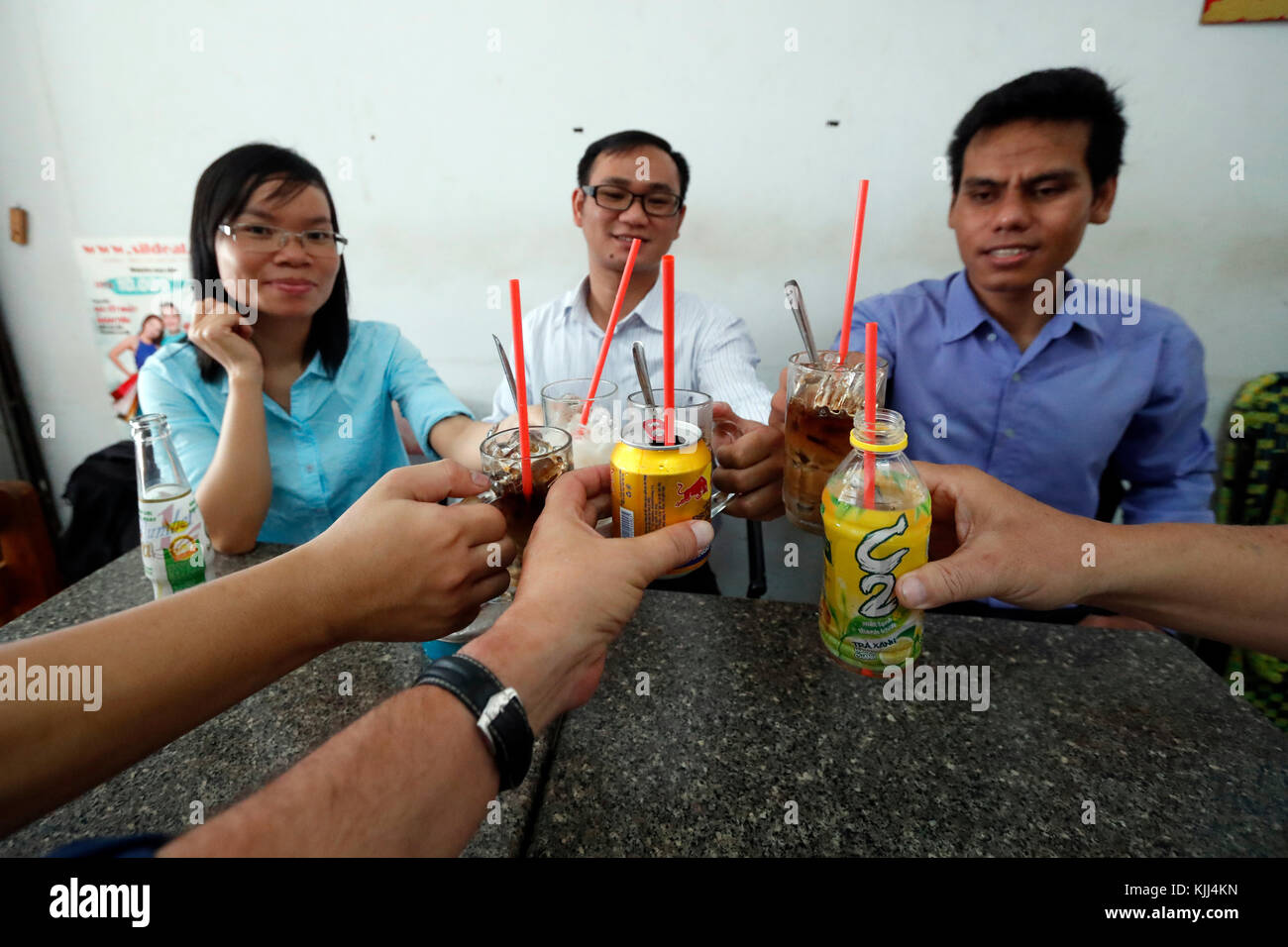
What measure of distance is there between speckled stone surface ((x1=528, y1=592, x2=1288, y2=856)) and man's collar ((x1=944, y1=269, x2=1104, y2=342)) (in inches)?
38.1

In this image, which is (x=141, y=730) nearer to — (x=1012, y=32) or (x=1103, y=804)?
(x=1103, y=804)

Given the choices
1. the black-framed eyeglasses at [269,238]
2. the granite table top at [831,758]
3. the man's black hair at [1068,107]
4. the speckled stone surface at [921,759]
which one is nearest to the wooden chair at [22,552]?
the black-framed eyeglasses at [269,238]

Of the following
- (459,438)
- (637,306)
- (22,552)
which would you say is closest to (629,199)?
(637,306)

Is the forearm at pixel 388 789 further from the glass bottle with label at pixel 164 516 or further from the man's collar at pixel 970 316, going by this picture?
the man's collar at pixel 970 316

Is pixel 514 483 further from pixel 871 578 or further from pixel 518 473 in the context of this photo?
pixel 871 578

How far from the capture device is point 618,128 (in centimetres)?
224

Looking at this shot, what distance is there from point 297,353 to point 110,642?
1285 mm

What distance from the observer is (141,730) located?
67cm

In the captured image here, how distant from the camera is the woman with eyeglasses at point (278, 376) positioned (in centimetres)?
151

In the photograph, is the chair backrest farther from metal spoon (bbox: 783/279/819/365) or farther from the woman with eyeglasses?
the woman with eyeglasses

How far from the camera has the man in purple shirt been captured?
1.52 metres

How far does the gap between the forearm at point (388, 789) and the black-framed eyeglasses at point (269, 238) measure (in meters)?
1.37

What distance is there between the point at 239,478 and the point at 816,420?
1.21 m
